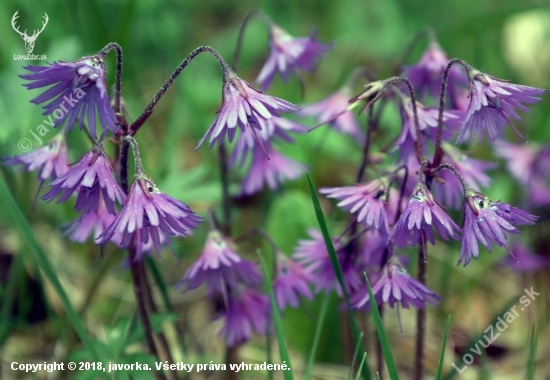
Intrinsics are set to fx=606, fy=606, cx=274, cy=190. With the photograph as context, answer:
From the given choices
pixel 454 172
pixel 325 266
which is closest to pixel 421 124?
pixel 454 172

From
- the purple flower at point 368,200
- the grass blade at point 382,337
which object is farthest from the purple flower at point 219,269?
the grass blade at point 382,337

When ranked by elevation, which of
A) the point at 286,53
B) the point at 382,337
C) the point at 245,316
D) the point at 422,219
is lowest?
the point at 245,316

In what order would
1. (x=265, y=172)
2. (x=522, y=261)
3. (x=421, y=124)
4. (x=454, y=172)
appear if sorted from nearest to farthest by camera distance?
(x=454, y=172), (x=421, y=124), (x=265, y=172), (x=522, y=261)

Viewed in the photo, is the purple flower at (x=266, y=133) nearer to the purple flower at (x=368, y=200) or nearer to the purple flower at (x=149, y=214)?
the purple flower at (x=368, y=200)

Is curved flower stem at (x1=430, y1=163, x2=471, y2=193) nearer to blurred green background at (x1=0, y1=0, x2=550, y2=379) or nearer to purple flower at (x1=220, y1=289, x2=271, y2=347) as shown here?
blurred green background at (x1=0, y1=0, x2=550, y2=379)

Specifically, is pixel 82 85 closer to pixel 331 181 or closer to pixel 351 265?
pixel 351 265

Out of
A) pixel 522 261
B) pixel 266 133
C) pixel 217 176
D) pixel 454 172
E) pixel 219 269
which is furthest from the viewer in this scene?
pixel 217 176

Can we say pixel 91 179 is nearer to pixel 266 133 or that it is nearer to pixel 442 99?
pixel 266 133
